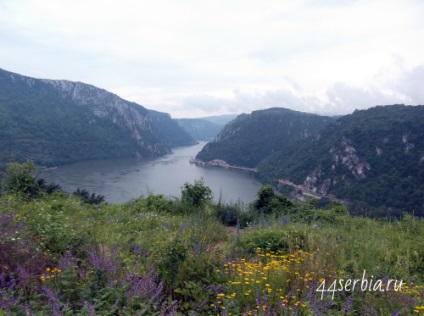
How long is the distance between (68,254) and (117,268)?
1.93 feet

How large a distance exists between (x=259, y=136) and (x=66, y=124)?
6749cm

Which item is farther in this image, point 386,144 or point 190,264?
point 386,144

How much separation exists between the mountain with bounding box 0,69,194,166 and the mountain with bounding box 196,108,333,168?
27686 millimetres

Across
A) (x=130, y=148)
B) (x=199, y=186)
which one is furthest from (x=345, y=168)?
(x=130, y=148)

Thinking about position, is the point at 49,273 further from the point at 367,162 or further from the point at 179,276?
the point at 367,162

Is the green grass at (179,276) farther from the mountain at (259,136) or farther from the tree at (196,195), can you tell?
the mountain at (259,136)

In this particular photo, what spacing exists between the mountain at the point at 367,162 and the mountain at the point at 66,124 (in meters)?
55.5

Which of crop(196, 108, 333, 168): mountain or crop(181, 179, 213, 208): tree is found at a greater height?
crop(196, 108, 333, 168): mountain

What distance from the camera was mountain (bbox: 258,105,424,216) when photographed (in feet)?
159

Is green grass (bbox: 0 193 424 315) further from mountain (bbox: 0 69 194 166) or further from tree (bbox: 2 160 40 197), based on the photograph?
mountain (bbox: 0 69 194 166)

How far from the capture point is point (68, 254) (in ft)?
10.6

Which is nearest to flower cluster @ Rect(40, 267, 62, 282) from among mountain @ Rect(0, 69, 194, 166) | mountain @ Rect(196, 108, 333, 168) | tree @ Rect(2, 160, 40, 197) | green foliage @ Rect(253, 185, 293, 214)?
tree @ Rect(2, 160, 40, 197)

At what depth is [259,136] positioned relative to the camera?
118 metres

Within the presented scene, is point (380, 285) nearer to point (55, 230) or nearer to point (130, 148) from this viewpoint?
point (55, 230)
